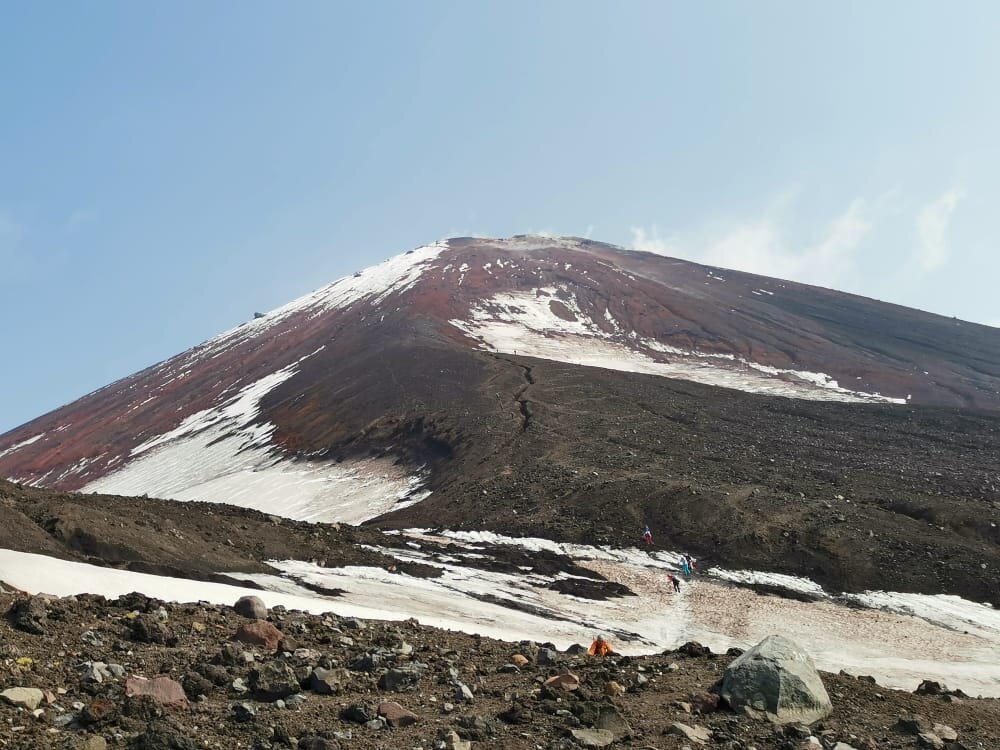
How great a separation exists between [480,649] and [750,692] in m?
4.44

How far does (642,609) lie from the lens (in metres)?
23.0

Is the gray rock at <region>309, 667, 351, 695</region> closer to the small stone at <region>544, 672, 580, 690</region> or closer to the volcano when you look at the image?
the small stone at <region>544, 672, 580, 690</region>

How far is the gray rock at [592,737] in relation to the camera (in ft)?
24.6

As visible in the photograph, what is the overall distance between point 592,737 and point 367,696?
262 cm

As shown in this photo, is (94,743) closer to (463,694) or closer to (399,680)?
(399,680)

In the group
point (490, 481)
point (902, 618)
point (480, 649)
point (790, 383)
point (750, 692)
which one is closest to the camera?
point (750, 692)

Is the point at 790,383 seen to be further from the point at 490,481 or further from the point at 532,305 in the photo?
the point at 490,481

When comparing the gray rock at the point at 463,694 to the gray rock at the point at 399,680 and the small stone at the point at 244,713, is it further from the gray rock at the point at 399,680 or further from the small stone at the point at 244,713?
the small stone at the point at 244,713

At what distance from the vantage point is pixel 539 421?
44.2 metres

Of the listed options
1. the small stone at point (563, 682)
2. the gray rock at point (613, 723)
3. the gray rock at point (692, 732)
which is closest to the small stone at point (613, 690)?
the small stone at point (563, 682)

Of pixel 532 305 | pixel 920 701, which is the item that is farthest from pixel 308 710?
pixel 532 305

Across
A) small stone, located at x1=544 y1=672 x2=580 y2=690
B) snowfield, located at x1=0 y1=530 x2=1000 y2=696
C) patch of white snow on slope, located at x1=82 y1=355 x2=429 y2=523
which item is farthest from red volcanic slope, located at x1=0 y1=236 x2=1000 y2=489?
small stone, located at x1=544 y1=672 x2=580 y2=690

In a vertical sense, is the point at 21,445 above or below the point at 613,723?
below

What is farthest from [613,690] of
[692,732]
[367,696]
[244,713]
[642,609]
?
[642,609]
